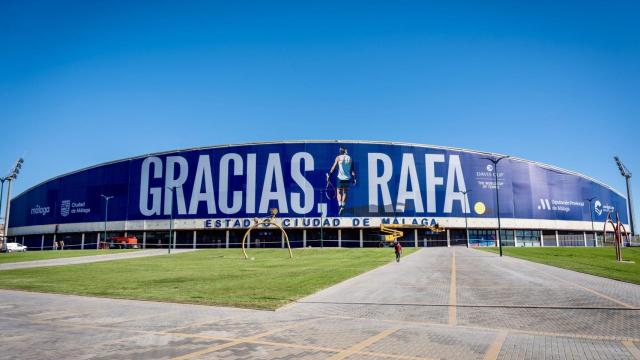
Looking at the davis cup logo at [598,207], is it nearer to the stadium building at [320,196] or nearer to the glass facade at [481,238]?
the stadium building at [320,196]

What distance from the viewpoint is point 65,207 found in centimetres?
8562

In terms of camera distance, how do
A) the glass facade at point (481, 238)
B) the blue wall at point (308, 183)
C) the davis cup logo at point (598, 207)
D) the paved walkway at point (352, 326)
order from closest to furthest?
the paved walkway at point (352, 326), the blue wall at point (308, 183), the glass facade at point (481, 238), the davis cup logo at point (598, 207)

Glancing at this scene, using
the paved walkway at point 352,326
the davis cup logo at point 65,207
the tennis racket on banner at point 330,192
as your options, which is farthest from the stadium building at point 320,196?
the paved walkway at point 352,326

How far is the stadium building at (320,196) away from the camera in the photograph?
7125cm

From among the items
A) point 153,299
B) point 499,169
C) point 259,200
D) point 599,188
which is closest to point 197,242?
point 259,200

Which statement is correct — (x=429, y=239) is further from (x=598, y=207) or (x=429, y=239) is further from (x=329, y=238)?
(x=598, y=207)

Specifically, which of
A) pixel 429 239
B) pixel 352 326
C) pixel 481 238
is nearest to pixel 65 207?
pixel 429 239

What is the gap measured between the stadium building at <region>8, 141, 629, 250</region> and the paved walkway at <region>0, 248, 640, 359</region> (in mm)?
55303

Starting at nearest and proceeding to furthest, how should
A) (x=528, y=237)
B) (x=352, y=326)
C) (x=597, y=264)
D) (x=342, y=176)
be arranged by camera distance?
(x=352, y=326) < (x=597, y=264) < (x=342, y=176) < (x=528, y=237)

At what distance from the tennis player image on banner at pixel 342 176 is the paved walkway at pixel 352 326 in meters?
55.2

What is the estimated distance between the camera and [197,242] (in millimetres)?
74438

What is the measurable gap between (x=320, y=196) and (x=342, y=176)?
16.3 feet

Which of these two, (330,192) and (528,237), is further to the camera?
(528,237)

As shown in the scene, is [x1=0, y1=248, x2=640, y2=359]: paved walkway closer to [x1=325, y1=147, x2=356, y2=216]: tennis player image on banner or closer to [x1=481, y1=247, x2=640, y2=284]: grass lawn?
[x1=481, y1=247, x2=640, y2=284]: grass lawn
